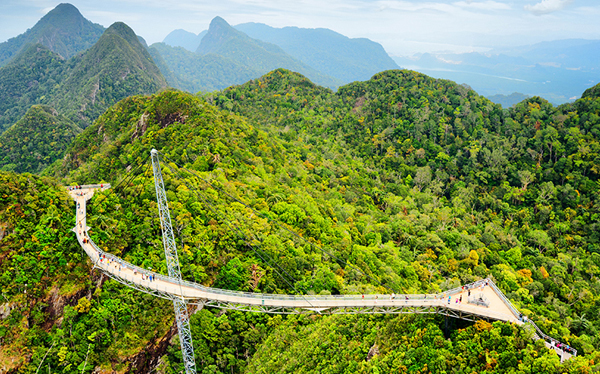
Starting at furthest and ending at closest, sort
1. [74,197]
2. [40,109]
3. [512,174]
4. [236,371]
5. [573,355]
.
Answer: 1. [40,109]
2. [512,174]
3. [74,197]
4. [236,371]
5. [573,355]

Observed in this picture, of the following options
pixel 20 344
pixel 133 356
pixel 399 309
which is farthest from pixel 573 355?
pixel 20 344

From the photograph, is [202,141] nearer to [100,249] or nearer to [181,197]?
[181,197]

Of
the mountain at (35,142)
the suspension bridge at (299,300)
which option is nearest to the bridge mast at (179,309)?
the suspension bridge at (299,300)

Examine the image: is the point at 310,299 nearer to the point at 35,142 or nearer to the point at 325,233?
the point at 325,233

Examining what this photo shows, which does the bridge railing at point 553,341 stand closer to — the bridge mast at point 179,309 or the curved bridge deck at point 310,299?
the curved bridge deck at point 310,299

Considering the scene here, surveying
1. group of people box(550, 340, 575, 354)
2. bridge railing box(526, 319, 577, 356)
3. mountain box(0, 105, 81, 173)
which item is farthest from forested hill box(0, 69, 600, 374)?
mountain box(0, 105, 81, 173)
